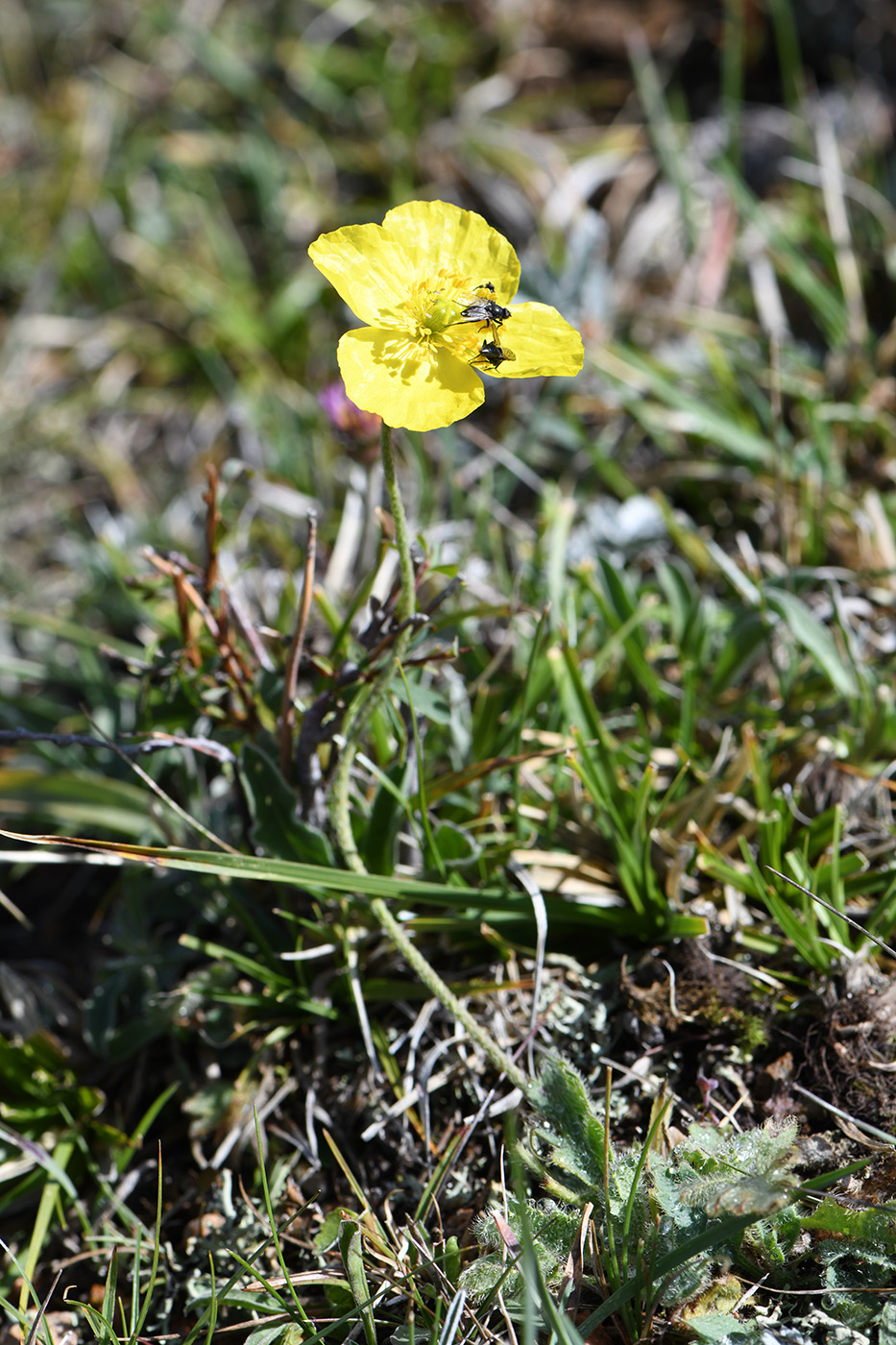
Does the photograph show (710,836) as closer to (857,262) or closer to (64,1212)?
(64,1212)

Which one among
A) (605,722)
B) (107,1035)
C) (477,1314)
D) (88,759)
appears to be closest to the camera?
(477,1314)

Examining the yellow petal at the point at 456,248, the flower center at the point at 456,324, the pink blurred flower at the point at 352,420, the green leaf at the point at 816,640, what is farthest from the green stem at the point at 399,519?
the green leaf at the point at 816,640

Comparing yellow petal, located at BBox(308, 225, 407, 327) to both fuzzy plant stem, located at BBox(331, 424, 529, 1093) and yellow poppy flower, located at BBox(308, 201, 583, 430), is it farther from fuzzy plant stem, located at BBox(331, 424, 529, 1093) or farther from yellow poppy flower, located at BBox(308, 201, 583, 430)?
fuzzy plant stem, located at BBox(331, 424, 529, 1093)

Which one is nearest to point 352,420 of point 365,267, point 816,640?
point 365,267

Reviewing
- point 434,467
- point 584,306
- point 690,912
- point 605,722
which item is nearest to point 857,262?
point 584,306

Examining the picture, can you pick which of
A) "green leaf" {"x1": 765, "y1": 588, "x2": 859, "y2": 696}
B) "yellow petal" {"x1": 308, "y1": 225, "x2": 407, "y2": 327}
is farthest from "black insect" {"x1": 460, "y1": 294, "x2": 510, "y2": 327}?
"green leaf" {"x1": 765, "y1": 588, "x2": 859, "y2": 696}

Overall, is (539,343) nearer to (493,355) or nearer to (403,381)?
(493,355)

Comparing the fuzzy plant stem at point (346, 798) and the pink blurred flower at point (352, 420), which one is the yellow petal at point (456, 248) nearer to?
the fuzzy plant stem at point (346, 798)
